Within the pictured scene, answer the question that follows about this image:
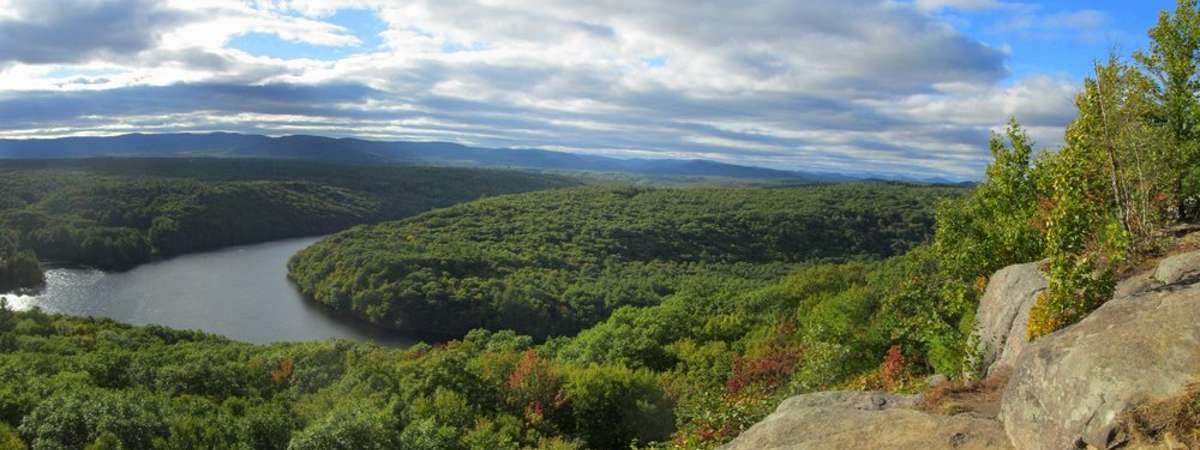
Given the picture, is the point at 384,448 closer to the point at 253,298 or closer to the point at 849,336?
the point at 849,336

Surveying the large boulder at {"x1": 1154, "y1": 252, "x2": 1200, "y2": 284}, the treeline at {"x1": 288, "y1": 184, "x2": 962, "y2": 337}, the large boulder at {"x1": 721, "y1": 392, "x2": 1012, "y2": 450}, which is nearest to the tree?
the large boulder at {"x1": 1154, "y1": 252, "x2": 1200, "y2": 284}

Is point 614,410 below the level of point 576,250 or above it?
above

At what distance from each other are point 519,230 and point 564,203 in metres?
24.7

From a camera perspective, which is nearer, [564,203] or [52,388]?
[52,388]

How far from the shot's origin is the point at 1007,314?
14086 mm

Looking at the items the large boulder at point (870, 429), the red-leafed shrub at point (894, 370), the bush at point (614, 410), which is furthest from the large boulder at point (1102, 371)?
the bush at point (614, 410)

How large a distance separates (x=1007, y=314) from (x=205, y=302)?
10164 centimetres

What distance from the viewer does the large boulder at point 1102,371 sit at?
8.00 meters

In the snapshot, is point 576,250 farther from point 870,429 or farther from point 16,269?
point 870,429

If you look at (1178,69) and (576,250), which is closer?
(1178,69)

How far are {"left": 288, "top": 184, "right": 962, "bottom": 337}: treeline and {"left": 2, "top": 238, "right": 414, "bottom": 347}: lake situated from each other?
418 centimetres

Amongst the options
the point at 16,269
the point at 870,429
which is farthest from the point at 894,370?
the point at 16,269

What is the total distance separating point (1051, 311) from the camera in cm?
1150

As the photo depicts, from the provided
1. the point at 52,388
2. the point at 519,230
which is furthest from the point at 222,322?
the point at 52,388
